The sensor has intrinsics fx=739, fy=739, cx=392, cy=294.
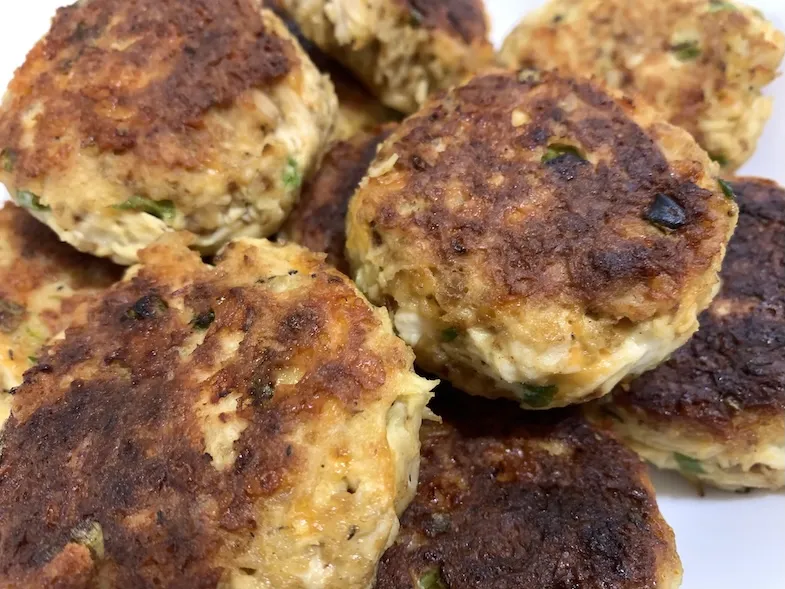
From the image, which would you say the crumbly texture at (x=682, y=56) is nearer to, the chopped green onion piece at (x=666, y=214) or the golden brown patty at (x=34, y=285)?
the chopped green onion piece at (x=666, y=214)

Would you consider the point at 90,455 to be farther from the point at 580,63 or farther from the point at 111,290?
the point at 580,63

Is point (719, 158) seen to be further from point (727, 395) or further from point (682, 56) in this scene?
point (727, 395)

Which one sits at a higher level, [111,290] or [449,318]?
[111,290]

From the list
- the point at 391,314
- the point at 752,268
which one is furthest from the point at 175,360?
the point at 752,268

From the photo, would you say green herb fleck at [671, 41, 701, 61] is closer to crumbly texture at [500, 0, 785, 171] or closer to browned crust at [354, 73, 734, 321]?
crumbly texture at [500, 0, 785, 171]

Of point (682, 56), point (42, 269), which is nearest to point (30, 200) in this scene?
point (42, 269)

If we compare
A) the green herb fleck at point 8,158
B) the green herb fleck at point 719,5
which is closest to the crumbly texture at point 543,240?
the green herb fleck at point 719,5

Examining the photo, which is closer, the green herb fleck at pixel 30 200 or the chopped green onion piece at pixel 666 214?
the chopped green onion piece at pixel 666 214

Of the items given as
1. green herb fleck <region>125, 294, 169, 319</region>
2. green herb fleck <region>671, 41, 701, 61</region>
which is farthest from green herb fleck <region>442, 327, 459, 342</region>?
green herb fleck <region>671, 41, 701, 61</region>
